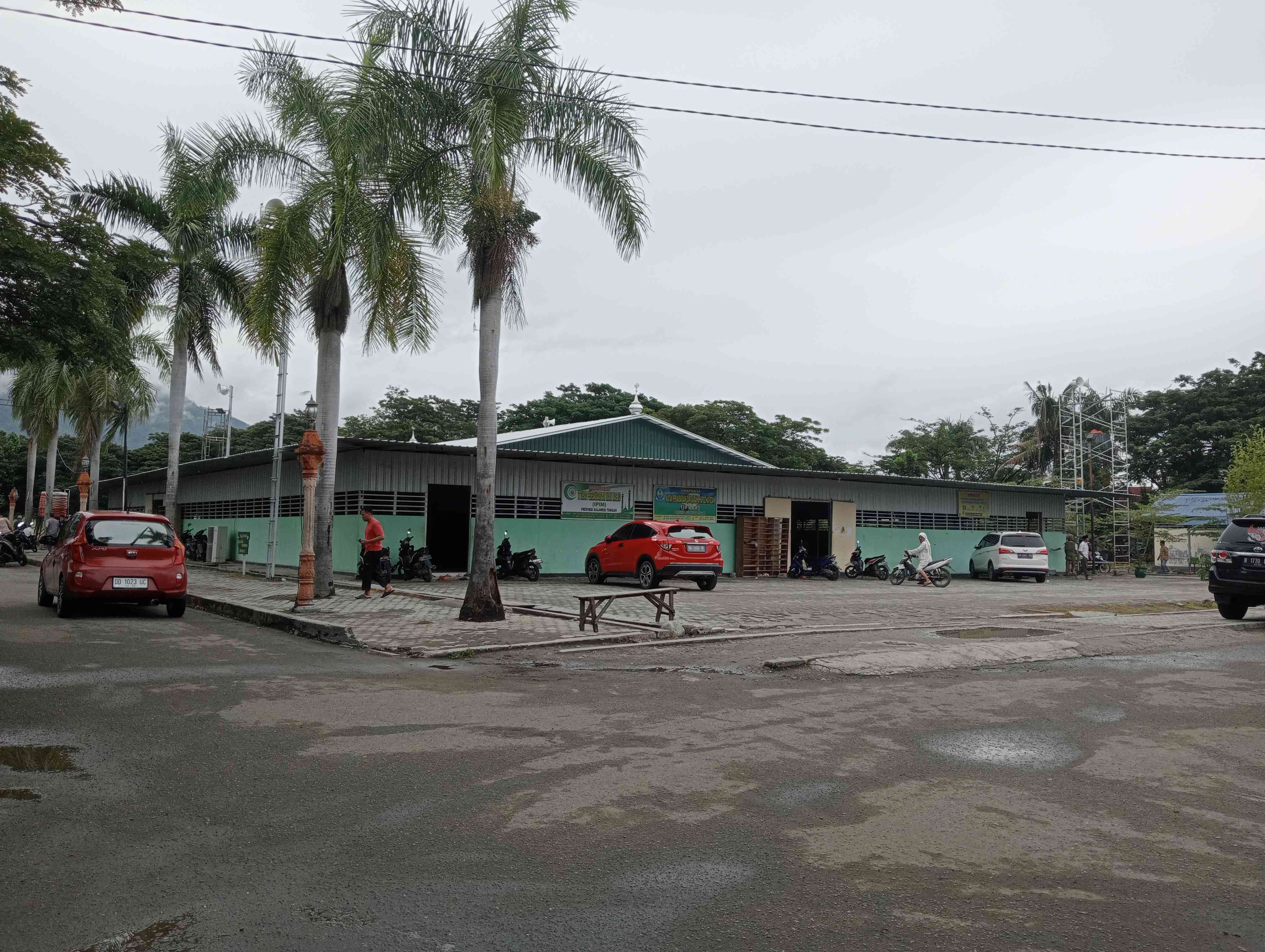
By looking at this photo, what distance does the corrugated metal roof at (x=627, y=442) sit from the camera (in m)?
26.8

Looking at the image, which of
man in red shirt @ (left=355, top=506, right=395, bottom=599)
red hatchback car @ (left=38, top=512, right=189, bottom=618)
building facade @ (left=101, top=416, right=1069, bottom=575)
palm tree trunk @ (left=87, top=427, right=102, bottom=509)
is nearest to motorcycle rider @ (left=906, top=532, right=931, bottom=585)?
building facade @ (left=101, top=416, right=1069, bottom=575)

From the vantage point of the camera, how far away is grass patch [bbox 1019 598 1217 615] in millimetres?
16188

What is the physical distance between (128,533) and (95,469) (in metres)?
23.0

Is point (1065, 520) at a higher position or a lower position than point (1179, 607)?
higher

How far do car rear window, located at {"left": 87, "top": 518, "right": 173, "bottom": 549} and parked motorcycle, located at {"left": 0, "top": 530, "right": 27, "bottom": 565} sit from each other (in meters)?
16.2

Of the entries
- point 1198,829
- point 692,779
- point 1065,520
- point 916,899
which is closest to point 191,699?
point 692,779

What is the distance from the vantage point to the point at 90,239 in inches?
451

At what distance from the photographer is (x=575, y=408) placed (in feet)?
175

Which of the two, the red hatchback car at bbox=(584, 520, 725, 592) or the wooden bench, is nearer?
the wooden bench

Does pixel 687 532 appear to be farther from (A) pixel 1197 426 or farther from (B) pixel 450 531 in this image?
(A) pixel 1197 426

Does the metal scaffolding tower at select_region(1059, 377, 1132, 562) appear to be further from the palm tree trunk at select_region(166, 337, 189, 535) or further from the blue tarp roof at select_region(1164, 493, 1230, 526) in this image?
the palm tree trunk at select_region(166, 337, 189, 535)

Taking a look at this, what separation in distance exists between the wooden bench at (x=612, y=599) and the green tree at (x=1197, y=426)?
4912 centimetres

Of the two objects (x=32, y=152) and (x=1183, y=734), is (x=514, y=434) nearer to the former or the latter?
(x=32, y=152)

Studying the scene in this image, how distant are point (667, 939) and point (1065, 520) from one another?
1572 inches
